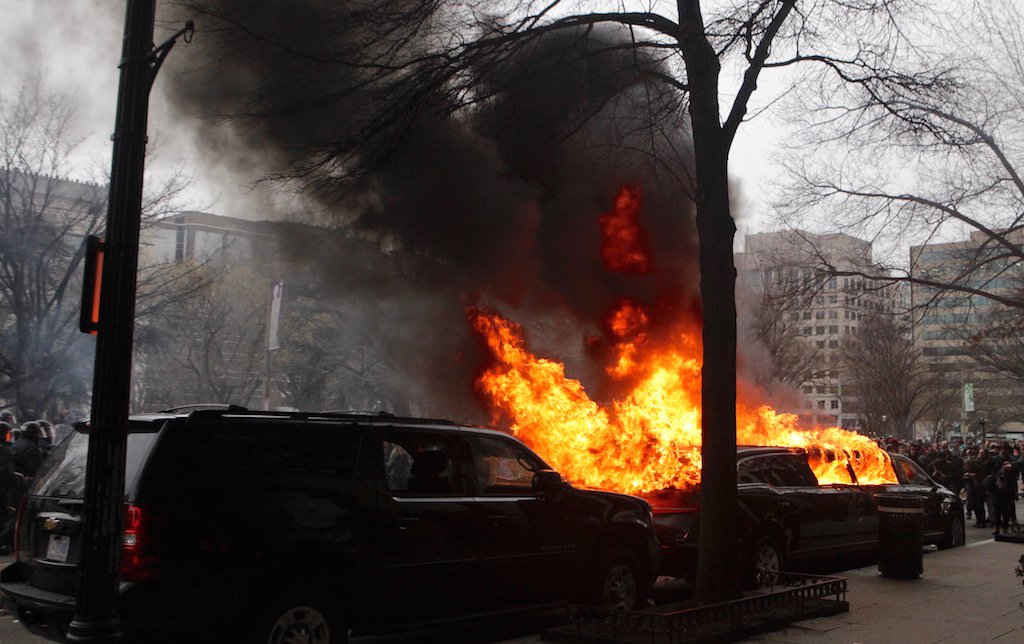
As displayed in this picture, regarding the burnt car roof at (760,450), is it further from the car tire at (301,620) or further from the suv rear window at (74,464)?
the suv rear window at (74,464)

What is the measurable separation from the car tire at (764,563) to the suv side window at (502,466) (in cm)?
306

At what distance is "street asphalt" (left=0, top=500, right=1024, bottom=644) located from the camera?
703cm

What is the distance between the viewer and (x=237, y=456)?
17.8 feet

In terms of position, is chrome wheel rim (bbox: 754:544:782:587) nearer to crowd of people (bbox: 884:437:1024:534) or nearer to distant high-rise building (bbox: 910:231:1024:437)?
crowd of people (bbox: 884:437:1024:534)

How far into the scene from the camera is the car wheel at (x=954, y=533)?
43.4 ft

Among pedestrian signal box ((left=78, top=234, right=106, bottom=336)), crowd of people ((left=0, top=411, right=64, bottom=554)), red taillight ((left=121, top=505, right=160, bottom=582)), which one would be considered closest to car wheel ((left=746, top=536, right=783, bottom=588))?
red taillight ((left=121, top=505, right=160, bottom=582))

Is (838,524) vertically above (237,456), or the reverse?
(237,456)

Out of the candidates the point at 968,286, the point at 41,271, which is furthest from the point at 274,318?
the point at 968,286

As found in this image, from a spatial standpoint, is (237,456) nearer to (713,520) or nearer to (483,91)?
(713,520)

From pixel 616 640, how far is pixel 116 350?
4.00m

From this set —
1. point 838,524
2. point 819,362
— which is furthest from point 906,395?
point 838,524

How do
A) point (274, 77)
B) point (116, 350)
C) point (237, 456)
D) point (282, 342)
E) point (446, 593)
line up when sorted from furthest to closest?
point (282, 342) < point (274, 77) < point (446, 593) < point (237, 456) < point (116, 350)

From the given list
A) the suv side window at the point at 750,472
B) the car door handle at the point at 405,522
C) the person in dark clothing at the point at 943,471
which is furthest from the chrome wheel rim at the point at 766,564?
the person in dark clothing at the point at 943,471

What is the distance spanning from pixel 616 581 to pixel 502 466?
152 cm
